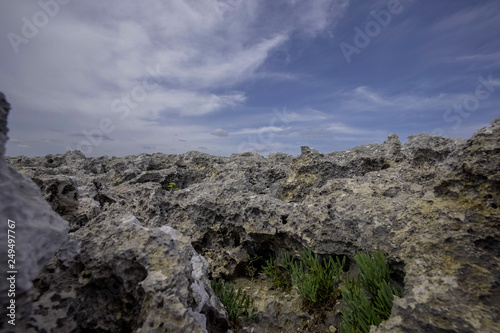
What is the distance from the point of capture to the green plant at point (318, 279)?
4.34m

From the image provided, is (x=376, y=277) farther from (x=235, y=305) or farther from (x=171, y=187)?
(x=171, y=187)

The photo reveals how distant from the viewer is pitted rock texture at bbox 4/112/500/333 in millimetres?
2980

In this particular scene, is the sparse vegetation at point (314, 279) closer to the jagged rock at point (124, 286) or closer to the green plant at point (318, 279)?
the green plant at point (318, 279)

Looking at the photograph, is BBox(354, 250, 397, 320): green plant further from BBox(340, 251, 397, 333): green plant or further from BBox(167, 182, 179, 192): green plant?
BBox(167, 182, 179, 192): green plant

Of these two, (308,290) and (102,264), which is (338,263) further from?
(102,264)

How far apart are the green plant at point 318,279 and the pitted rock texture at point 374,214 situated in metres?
0.23

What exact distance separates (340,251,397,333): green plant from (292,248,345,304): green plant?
1.27 feet

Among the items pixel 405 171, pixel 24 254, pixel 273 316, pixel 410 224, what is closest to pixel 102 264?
pixel 24 254

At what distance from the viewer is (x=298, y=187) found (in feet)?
23.5

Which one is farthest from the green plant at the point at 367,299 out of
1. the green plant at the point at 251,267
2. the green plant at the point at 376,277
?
the green plant at the point at 251,267

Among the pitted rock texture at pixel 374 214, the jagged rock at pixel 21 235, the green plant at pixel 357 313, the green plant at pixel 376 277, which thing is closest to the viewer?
the jagged rock at pixel 21 235

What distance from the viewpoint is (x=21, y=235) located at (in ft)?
5.82

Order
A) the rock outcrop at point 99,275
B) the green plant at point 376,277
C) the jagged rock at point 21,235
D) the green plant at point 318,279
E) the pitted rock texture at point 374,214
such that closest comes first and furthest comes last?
1. the jagged rock at point 21,235
2. the rock outcrop at point 99,275
3. the pitted rock texture at point 374,214
4. the green plant at point 376,277
5. the green plant at point 318,279

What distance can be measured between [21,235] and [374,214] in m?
4.54
